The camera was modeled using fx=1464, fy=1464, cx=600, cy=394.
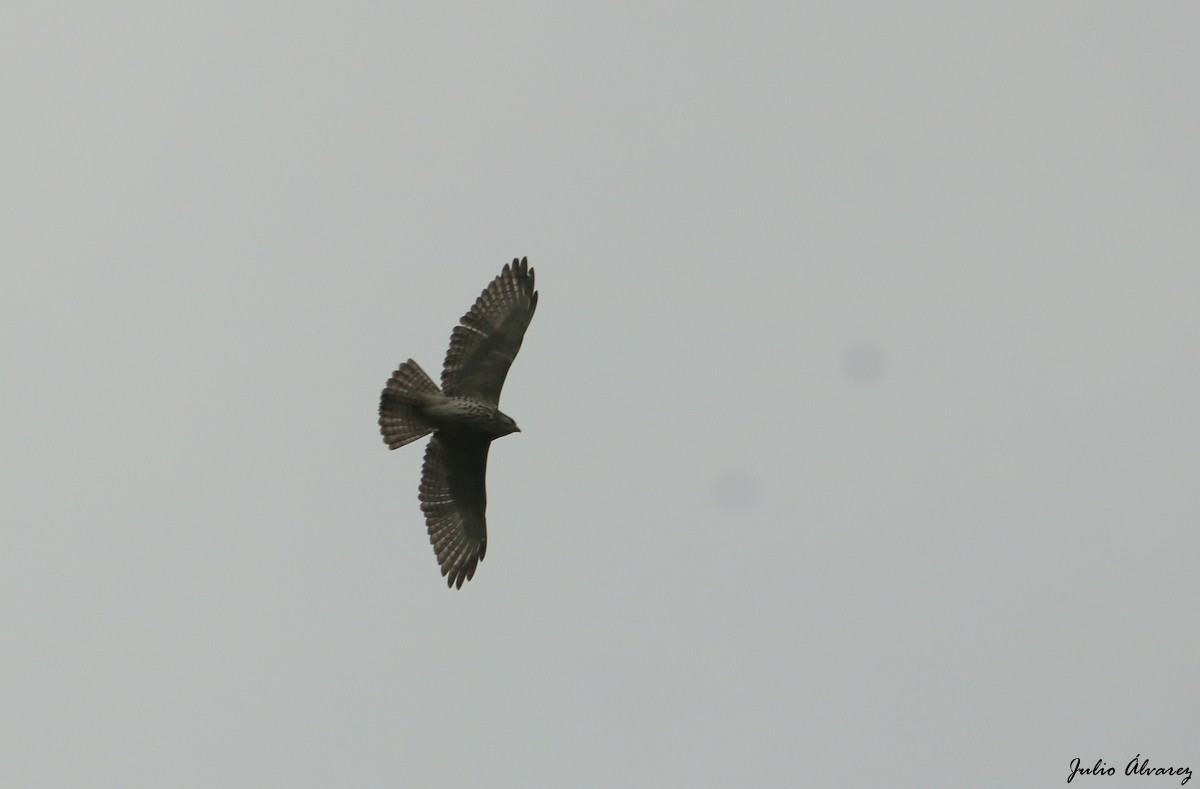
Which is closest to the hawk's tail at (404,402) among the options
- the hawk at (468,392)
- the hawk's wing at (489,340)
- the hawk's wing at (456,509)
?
the hawk at (468,392)

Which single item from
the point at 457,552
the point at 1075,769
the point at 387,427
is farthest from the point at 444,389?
the point at 1075,769

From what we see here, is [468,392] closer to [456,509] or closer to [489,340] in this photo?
[489,340]

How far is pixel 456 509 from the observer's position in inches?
822

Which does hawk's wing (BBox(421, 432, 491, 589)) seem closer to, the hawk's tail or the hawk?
the hawk

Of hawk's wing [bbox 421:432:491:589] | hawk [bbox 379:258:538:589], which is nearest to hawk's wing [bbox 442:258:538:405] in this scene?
hawk [bbox 379:258:538:589]

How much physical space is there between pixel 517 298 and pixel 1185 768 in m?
13.4

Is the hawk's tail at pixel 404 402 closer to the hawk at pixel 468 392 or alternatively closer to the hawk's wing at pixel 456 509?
the hawk at pixel 468 392

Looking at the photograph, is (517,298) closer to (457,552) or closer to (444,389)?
(444,389)

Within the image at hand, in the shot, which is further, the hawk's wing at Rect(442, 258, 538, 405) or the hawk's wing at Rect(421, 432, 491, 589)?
the hawk's wing at Rect(421, 432, 491, 589)

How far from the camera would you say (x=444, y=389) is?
19.7 metres

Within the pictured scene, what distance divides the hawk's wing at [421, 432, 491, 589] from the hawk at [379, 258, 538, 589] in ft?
0.07

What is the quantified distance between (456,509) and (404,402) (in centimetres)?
219

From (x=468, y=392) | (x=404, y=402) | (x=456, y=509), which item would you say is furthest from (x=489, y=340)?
(x=456, y=509)

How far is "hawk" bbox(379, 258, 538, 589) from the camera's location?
1941cm
